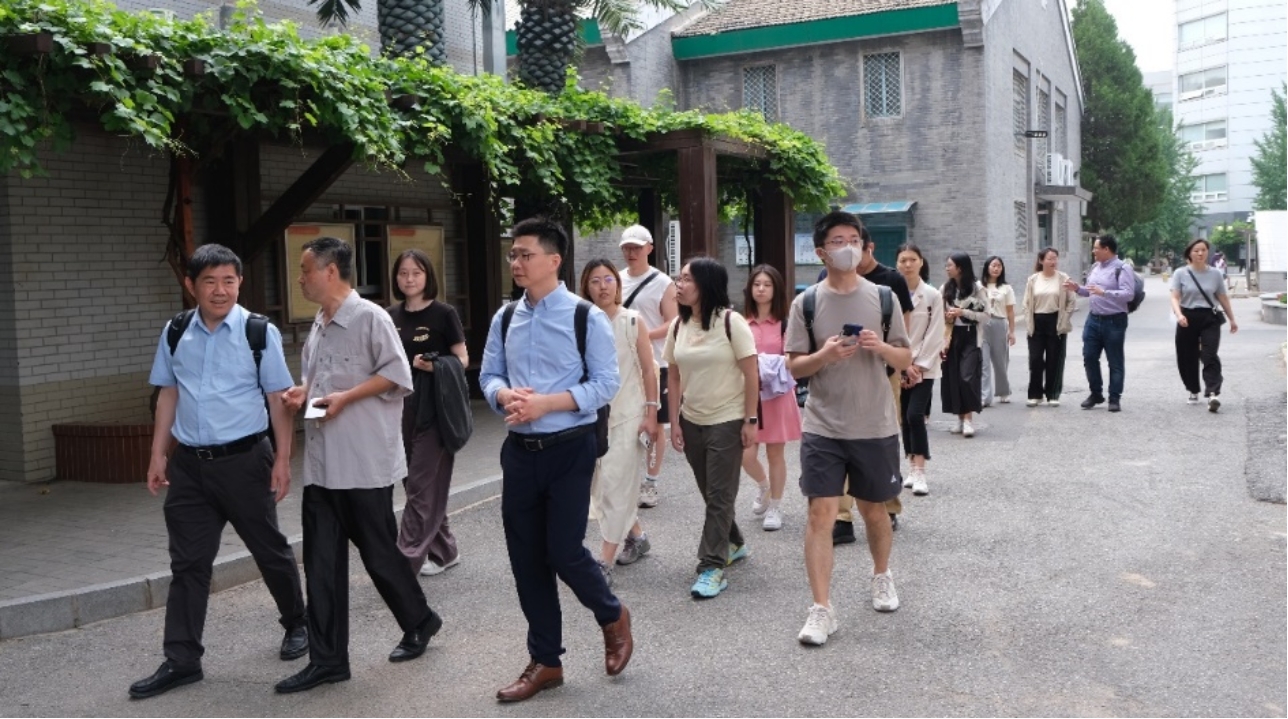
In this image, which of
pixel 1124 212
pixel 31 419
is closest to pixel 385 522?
pixel 31 419

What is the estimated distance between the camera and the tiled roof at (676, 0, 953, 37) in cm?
2686

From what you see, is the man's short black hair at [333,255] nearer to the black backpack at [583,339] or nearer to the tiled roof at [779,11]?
the black backpack at [583,339]

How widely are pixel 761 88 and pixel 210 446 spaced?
2527 cm

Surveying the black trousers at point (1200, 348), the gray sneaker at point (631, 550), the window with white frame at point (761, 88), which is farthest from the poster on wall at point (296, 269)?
the window with white frame at point (761, 88)

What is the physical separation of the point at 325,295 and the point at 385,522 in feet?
3.14

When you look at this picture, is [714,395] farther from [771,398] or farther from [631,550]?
[771,398]

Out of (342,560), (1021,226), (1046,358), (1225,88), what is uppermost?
(1225,88)

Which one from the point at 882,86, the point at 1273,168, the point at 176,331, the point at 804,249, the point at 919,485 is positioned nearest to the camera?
the point at 176,331

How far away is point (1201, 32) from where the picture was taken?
7419 cm

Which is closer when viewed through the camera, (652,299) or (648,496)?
(652,299)

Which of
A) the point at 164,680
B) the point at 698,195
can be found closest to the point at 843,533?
the point at 164,680

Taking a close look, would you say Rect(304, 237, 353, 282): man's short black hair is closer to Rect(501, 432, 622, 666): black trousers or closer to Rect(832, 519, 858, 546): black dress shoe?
Rect(501, 432, 622, 666): black trousers

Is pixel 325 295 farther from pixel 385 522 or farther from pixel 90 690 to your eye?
pixel 90 690

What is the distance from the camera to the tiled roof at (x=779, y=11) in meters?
26.9
